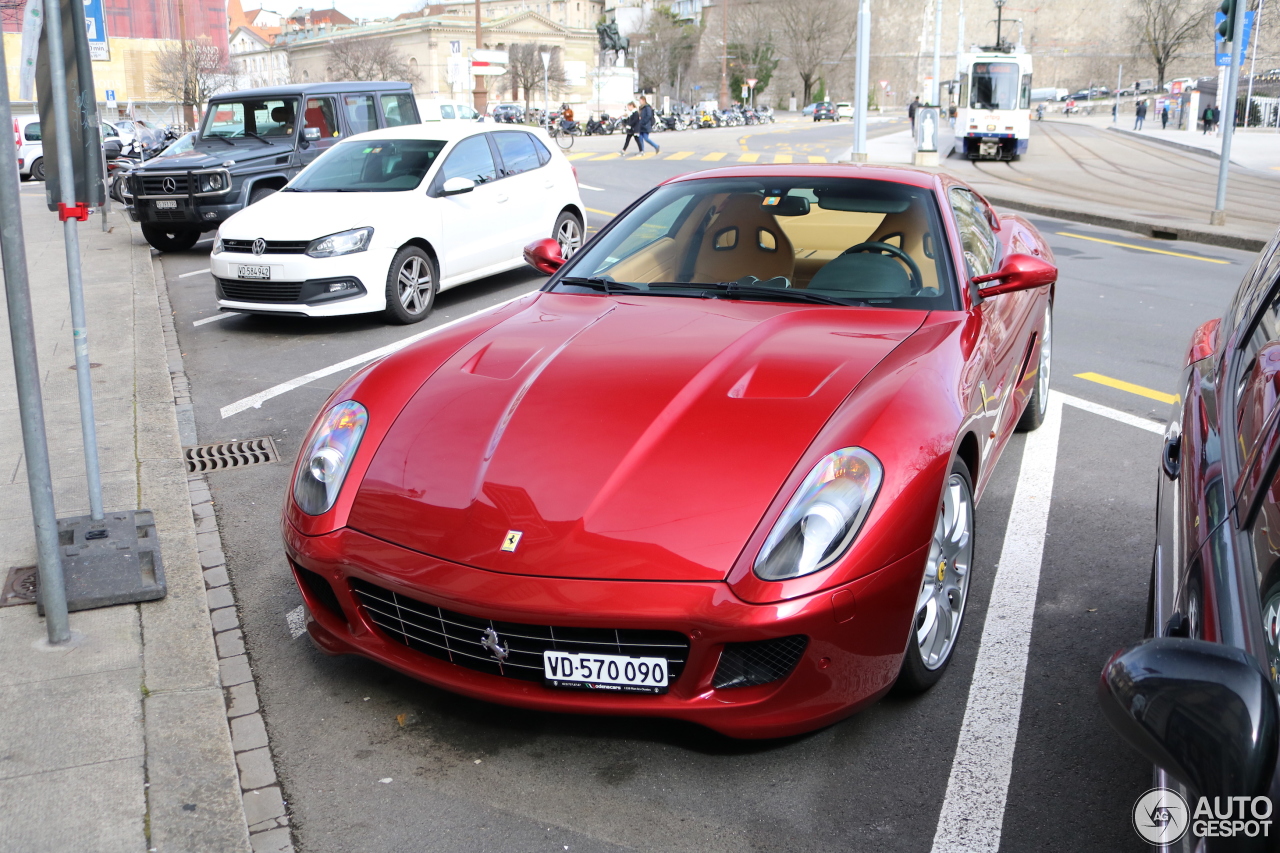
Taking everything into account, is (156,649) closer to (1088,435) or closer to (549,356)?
(549,356)

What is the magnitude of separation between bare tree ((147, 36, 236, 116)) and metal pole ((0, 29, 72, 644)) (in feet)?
148

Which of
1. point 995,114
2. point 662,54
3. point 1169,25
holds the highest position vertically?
point 1169,25

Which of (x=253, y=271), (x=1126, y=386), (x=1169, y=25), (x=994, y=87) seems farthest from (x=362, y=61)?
(x=1126, y=386)

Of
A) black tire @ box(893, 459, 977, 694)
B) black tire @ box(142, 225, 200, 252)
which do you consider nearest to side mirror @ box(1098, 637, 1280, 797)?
black tire @ box(893, 459, 977, 694)

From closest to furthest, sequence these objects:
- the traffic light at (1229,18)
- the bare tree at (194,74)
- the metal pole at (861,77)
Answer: the traffic light at (1229,18), the metal pole at (861,77), the bare tree at (194,74)

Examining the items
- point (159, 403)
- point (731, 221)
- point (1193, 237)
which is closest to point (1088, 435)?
point (731, 221)

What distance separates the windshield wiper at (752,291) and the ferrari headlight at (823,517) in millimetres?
1241

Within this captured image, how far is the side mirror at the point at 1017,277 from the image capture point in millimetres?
4129

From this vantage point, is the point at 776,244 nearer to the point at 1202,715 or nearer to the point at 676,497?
the point at 676,497

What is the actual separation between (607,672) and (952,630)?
1.20 metres

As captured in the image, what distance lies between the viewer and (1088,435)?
5980mm

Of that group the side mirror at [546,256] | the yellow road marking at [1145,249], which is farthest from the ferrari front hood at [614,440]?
the yellow road marking at [1145,249]

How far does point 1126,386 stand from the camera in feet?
22.9

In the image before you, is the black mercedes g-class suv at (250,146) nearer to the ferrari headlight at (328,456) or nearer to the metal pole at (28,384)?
the metal pole at (28,384)
